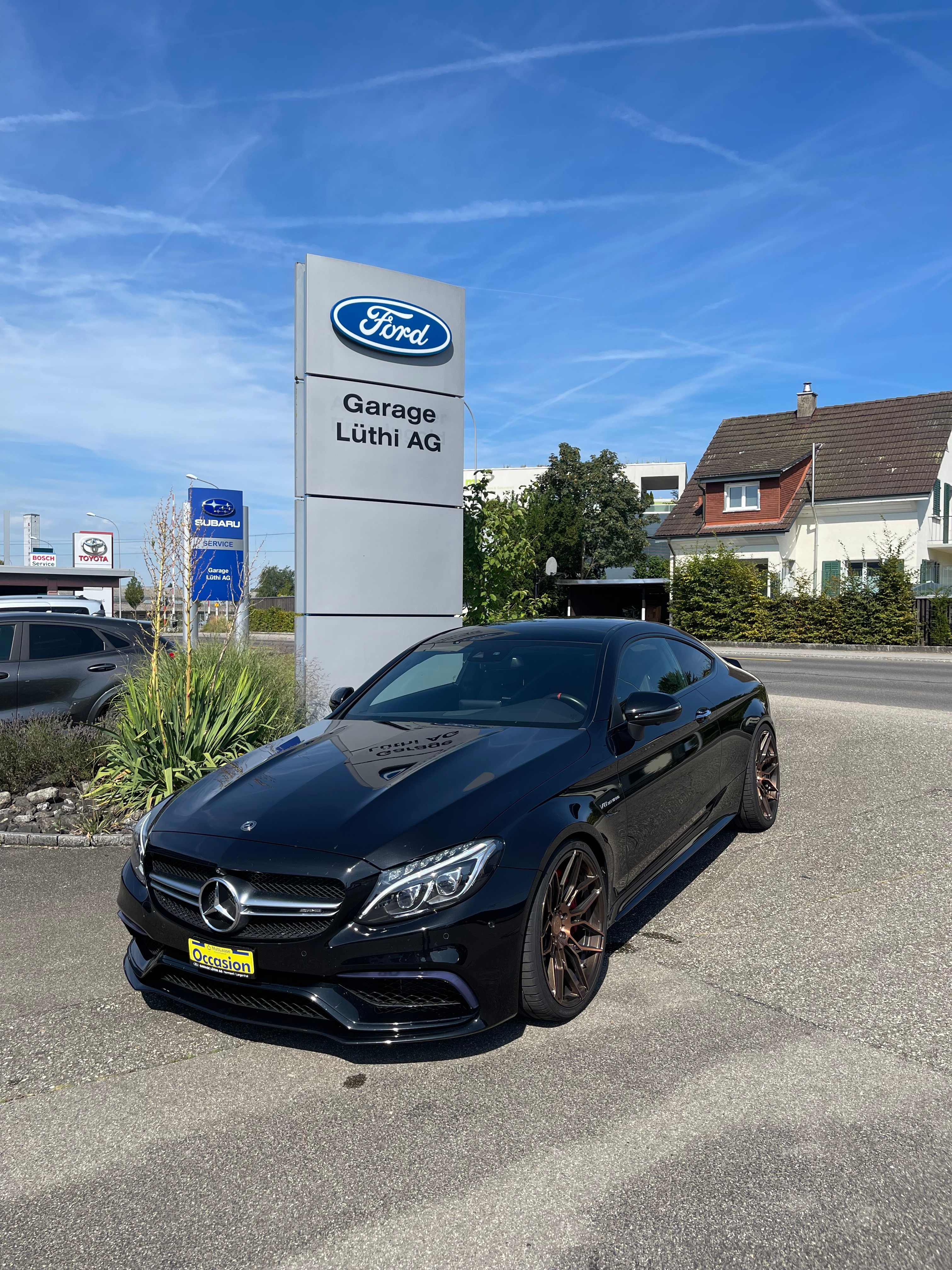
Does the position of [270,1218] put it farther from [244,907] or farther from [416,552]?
[416,552]

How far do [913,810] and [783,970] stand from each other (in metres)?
3.25

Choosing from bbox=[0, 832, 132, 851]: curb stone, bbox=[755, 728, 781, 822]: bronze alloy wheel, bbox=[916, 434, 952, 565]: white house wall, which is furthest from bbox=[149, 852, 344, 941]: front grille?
bbox=[916, 434, 952, 565]: white house wall

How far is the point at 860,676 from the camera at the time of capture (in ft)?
62.9

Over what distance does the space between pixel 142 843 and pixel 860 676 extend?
702 inches

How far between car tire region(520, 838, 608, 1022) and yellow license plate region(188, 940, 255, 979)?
3.04 ft

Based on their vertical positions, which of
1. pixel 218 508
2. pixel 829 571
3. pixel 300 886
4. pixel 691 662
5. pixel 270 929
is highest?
pixel 218 508

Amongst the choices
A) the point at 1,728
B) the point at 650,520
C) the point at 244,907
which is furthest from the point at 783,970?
the point at 650,520

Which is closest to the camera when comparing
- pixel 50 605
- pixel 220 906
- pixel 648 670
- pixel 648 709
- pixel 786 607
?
pixel 220 906

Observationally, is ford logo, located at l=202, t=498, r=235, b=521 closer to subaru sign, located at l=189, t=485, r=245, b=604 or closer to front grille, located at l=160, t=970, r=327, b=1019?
subaru sign, located at l=189, t=485, r=245, b=604

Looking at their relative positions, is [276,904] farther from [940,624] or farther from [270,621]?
[940,624]

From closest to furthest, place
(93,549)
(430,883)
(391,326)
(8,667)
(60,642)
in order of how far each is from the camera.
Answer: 1. (430,883)
2. (8,667)
3. (60,642)
4. (391,326)
5. (93,549)

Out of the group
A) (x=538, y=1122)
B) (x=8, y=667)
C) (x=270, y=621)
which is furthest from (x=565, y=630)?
(x=270, y=621)

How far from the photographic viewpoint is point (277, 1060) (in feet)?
11.1

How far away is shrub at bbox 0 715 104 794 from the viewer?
7.18 m
